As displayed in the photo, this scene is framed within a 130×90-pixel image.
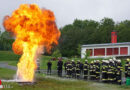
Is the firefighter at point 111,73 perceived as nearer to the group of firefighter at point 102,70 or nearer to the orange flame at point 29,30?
the group of firefighter at point 102,70

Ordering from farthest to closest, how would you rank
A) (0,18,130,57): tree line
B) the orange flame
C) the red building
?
(0,18,130,57): tree line < the red building < the orange flame

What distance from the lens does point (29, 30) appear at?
1705 centimetres

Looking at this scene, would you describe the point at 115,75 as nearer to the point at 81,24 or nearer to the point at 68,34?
the point at 68,34

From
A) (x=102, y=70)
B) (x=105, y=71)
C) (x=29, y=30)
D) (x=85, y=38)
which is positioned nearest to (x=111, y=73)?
(x=105, y=71)

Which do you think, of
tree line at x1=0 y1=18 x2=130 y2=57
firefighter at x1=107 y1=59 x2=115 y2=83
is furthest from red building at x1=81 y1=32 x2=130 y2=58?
tree line at x1=0 y1=18 x2=130 y2=57

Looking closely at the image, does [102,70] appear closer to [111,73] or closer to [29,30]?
[111,73]

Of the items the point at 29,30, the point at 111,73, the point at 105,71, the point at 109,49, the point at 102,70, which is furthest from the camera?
the point at 109,49

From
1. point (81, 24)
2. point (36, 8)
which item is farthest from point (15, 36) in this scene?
point (81, 24)

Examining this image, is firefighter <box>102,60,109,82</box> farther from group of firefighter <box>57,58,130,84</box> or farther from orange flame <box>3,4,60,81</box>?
orange flame <box>3,4,60,81</box>

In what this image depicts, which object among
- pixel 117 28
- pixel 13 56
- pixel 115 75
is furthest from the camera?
pixel 117 28

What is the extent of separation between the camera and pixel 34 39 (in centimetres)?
1734

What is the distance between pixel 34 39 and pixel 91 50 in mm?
26281

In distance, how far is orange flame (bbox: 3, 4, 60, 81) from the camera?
17.0 metres

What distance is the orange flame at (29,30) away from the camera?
1700 cm
